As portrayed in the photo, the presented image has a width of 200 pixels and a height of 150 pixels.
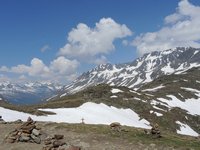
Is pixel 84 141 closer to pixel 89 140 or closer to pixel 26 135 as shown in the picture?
pixel 89 140

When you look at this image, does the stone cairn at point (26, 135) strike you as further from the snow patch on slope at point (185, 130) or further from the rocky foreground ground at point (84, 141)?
the snow patch on slope at point (185, 130)

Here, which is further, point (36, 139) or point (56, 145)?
point (36, 139)

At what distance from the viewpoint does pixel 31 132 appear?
39.9 meters

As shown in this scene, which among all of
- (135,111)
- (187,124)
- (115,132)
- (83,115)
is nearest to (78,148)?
(115,132)

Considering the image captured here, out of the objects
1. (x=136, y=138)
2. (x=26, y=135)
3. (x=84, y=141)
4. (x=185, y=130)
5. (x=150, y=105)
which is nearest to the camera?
(x=26, y=135)

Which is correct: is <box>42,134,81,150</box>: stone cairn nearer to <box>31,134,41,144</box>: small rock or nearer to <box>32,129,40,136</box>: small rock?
<box>31,134,41,144</box>: small rock

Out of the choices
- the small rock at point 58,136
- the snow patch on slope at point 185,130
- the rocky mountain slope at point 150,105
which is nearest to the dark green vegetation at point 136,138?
the small rock at point 58,136

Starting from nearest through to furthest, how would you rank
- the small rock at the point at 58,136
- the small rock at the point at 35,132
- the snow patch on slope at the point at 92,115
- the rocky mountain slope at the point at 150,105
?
the small rock at the point at 58,136
the small rock at the point at 35,132
the snow patch on slope at the point at 92,115
the rocky mountain slope at the point at 150,105

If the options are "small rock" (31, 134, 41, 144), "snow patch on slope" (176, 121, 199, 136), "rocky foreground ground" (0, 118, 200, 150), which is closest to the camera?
"rocky foreground ground" (0, 118, 200, 150)

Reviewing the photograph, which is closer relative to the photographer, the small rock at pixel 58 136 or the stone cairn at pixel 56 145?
the stone cairn at pixel 56 145

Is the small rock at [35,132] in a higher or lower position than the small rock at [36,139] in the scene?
higher

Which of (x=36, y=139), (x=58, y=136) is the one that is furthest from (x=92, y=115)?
(x=36, y=139)

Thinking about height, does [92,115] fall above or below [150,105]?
below

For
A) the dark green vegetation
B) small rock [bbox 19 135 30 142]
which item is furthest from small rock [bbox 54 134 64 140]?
the dark green vegetation
